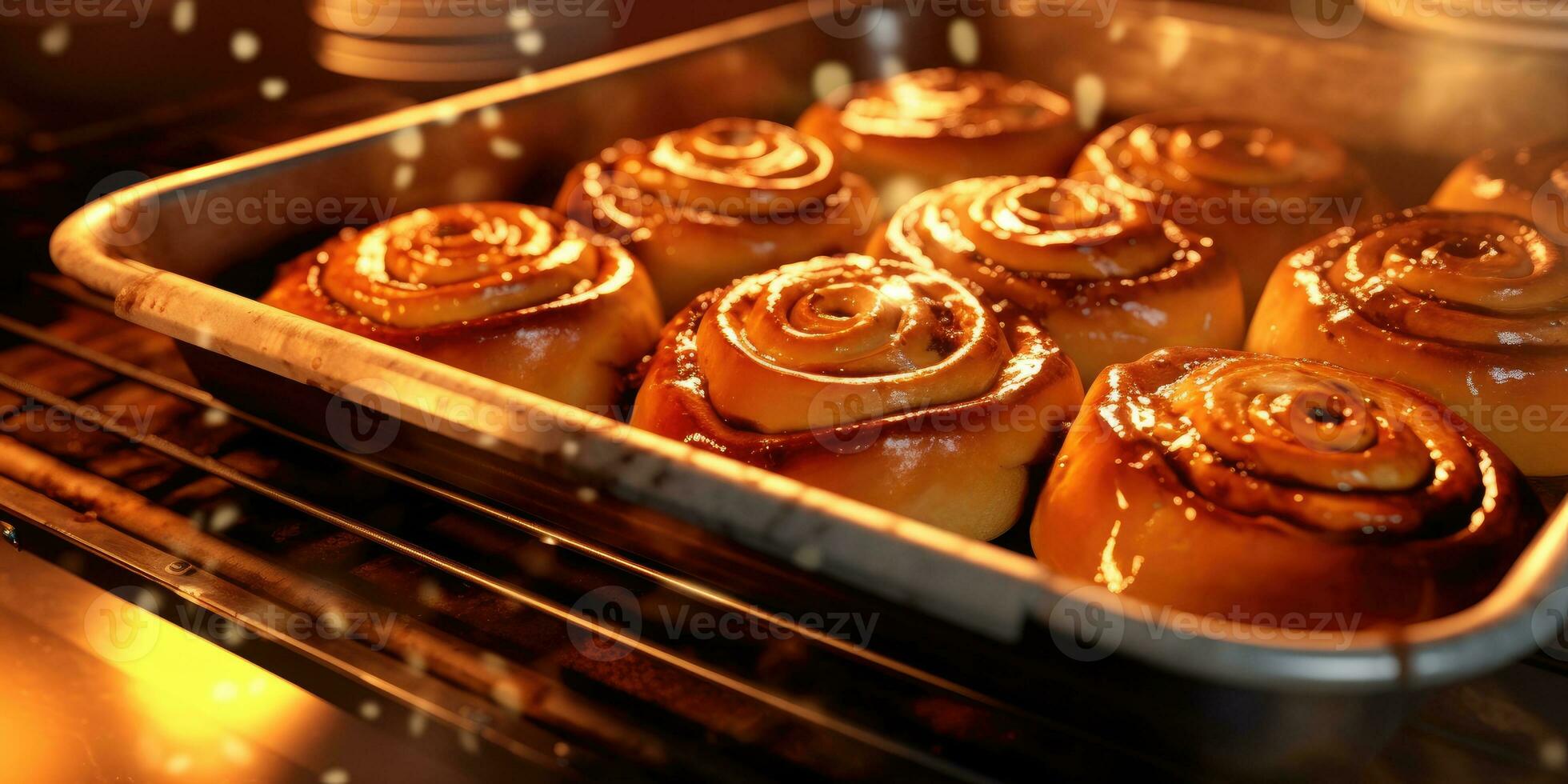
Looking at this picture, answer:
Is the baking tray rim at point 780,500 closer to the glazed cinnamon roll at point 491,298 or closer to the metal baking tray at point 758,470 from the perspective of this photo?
the metal baking tray at point 758,470

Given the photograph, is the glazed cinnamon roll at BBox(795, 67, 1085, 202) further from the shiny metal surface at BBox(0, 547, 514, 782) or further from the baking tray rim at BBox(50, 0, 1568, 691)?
the shiny metal surface at BBox(0, 547, 514, 782)

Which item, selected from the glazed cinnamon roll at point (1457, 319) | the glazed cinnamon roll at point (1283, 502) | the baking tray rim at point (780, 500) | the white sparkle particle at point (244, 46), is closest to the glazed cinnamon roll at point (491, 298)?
the baking tray rim at point (780, 500)

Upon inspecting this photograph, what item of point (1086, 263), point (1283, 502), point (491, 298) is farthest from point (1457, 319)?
point (491, 298)

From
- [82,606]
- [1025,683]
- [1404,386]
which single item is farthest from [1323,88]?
[82,606]

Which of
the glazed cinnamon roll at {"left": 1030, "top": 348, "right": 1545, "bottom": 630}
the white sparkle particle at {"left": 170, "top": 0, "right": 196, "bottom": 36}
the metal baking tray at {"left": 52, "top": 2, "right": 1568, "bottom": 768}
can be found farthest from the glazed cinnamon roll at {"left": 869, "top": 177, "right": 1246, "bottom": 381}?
the white sparkle particle at {"left": 170, "top": 0, "right": 196, "bottom": 36}

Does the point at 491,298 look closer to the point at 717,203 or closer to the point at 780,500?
the point at 717,203

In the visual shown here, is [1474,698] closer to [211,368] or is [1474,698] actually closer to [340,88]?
[211,368]
